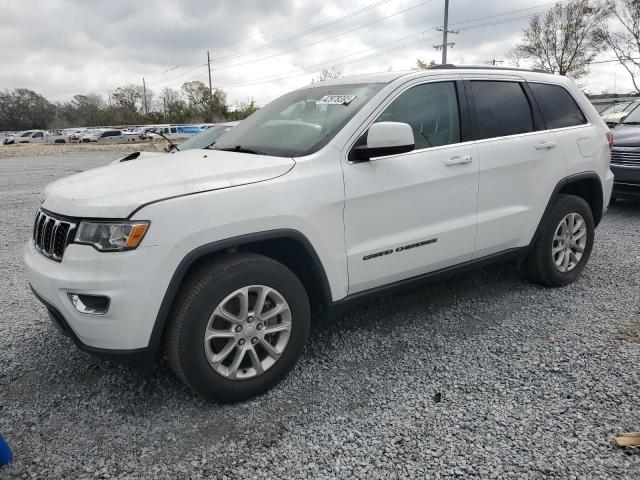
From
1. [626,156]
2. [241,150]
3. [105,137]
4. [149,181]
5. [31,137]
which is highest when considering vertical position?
[31,137]

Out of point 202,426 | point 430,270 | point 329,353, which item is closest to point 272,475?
point 202,426

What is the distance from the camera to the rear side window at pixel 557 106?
4.09 meters

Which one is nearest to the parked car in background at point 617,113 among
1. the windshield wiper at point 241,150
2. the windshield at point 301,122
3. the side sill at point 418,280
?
the side sill at point 418,280

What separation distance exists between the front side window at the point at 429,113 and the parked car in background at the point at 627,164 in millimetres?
4865

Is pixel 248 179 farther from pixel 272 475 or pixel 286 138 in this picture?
pixel 272 475

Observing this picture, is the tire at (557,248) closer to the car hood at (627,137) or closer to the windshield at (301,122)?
the windshield at (301,122)

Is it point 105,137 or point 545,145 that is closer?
point 545,145

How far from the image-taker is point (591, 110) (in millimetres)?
4379

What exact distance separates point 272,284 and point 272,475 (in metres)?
0.92

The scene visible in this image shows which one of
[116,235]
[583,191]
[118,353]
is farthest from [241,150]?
[583,191]

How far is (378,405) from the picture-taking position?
2709 mm

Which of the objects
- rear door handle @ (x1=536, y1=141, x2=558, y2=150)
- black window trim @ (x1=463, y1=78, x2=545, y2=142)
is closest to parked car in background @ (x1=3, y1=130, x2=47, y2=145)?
black window trim @ (x1=463, y1=78, x2=545, y2=142)

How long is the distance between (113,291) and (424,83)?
236cm

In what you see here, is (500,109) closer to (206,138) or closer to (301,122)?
(301,122)
